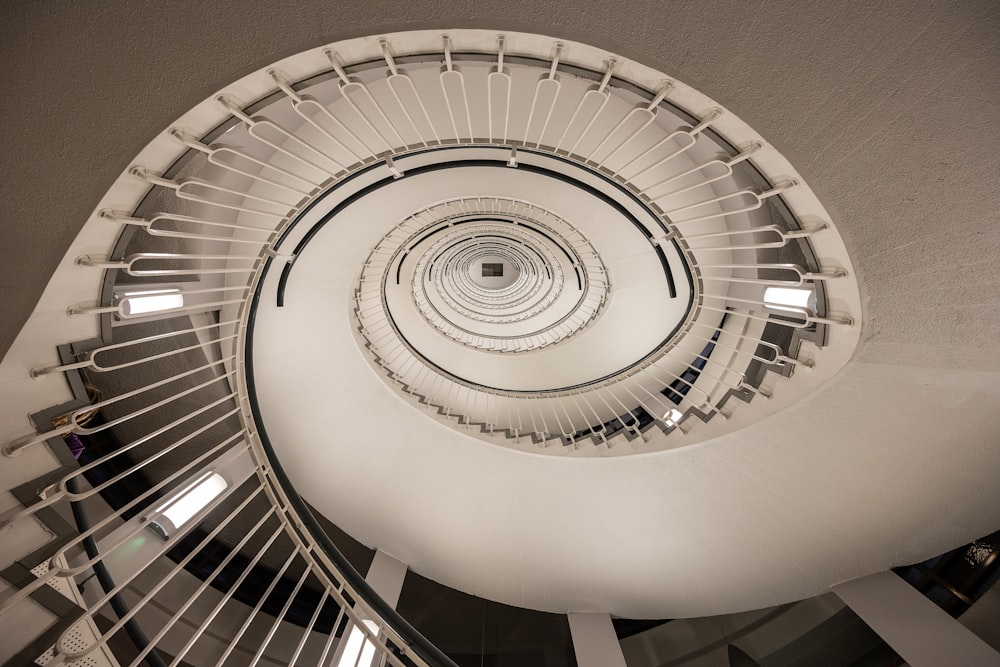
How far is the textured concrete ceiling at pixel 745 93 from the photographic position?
1.70m

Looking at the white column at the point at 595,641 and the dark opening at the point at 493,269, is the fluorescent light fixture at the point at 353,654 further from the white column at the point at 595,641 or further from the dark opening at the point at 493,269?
the dark opening at the point at 493,269

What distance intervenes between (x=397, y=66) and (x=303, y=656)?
6278 mm

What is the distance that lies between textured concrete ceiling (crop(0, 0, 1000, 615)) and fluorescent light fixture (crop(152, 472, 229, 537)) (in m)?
1.41

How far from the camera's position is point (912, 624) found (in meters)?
3.93

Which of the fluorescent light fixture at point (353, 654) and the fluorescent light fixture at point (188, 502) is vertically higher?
the fluorescent light fixture at point (188, 502)

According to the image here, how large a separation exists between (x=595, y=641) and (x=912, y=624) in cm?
309

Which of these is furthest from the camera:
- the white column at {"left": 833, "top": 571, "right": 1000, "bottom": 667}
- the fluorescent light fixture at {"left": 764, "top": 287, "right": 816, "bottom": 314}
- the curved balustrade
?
the white column at {"left": 833, "top": 571, "right": 1000, "bottom": 667}

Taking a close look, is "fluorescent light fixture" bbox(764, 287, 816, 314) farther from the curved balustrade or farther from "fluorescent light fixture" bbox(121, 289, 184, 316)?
"fluorescent light fixture" bbox(121, 289, 184, 316)

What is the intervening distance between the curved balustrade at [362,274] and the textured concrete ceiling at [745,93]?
0.14 meters

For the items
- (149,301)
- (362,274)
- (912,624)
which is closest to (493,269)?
(362,274)

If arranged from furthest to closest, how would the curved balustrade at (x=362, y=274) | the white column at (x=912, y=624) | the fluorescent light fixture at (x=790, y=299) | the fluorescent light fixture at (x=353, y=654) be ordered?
the fluorescent light fixture at (x=353, y=654)
the white column at (x=912, y=624)
the fluorescent light fixture at (x=790, y=299)
the curved balustrade at (x=362, y=274)

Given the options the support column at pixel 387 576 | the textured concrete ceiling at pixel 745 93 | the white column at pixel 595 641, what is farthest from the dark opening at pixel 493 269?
the textured concrete ceiling at pixel 745 93

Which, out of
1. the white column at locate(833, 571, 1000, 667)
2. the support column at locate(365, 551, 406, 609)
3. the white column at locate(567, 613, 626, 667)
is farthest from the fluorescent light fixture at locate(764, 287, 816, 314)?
the support column at locate(365, 551, 406, 609)

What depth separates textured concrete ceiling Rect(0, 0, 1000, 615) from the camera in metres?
1.70
